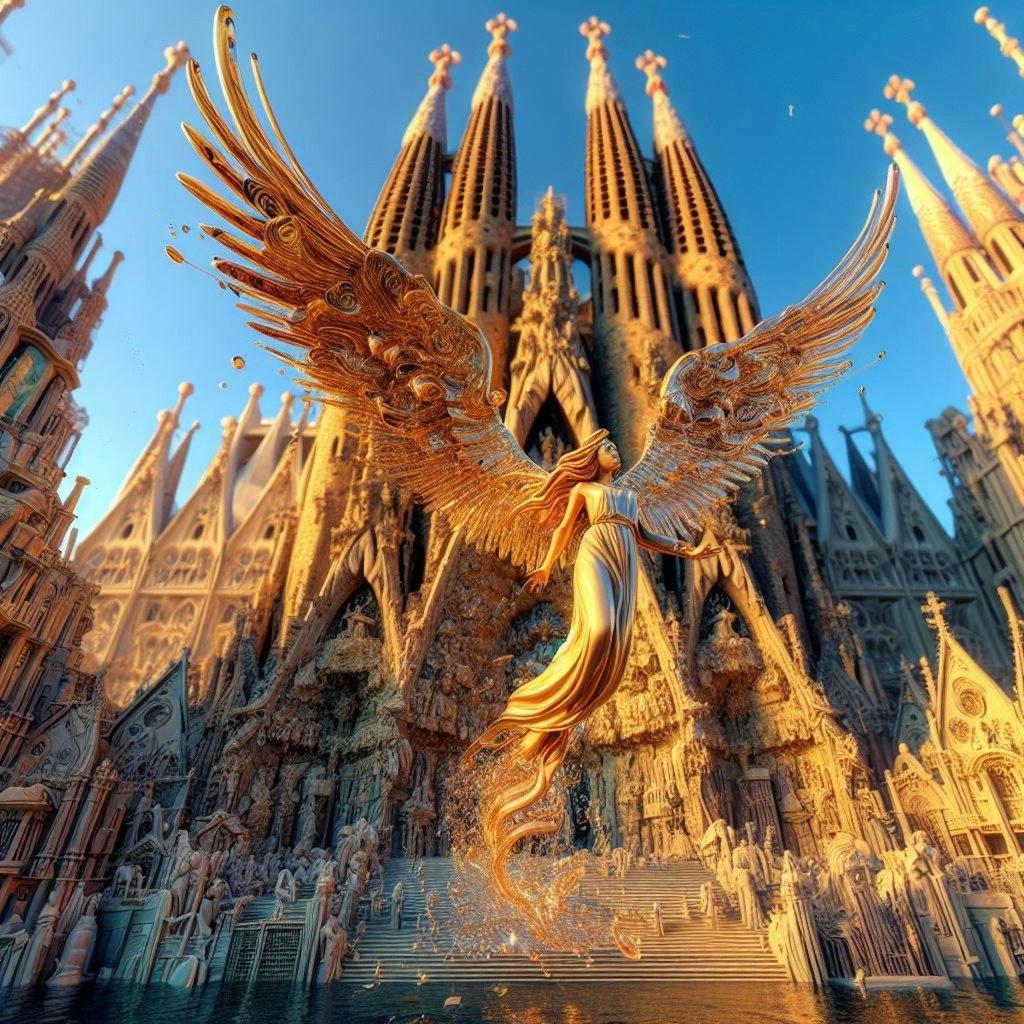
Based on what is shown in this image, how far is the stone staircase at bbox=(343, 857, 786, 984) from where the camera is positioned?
6.70 m

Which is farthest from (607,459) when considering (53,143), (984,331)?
(53,143)

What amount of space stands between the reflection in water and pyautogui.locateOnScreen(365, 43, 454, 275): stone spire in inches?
807

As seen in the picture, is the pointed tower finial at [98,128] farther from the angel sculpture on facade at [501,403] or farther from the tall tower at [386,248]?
the angel sculpture on facade at [501,403]

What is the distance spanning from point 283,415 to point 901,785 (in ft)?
98.8

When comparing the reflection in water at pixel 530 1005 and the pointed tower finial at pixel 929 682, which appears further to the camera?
the pointed tower finial at pixel 929 682

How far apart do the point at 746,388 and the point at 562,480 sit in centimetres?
218

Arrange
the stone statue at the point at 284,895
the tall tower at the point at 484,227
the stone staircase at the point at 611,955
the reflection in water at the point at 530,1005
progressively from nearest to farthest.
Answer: the reflection in water at the point at 530,1005, the stone staircase at the point at 611,955, the stone statue at the point at 284,895, the tall tower at the point at 484,227

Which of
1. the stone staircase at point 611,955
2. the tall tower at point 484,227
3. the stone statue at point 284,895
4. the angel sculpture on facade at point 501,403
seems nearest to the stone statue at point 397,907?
the stone staircase at point 611,955

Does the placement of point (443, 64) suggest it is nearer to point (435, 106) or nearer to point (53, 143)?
point (435, 106)

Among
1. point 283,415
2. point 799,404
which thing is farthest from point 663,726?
point 283,415

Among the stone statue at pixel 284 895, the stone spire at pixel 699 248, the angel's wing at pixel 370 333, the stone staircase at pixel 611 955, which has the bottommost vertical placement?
the stone staircase at pixel 611 955

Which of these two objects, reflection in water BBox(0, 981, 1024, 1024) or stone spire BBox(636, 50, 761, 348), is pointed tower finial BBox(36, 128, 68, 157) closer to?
stone spire BBox(636, 50, 761, 348)

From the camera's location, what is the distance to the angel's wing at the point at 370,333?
12.7 feet

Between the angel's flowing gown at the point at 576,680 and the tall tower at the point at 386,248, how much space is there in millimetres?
5457
